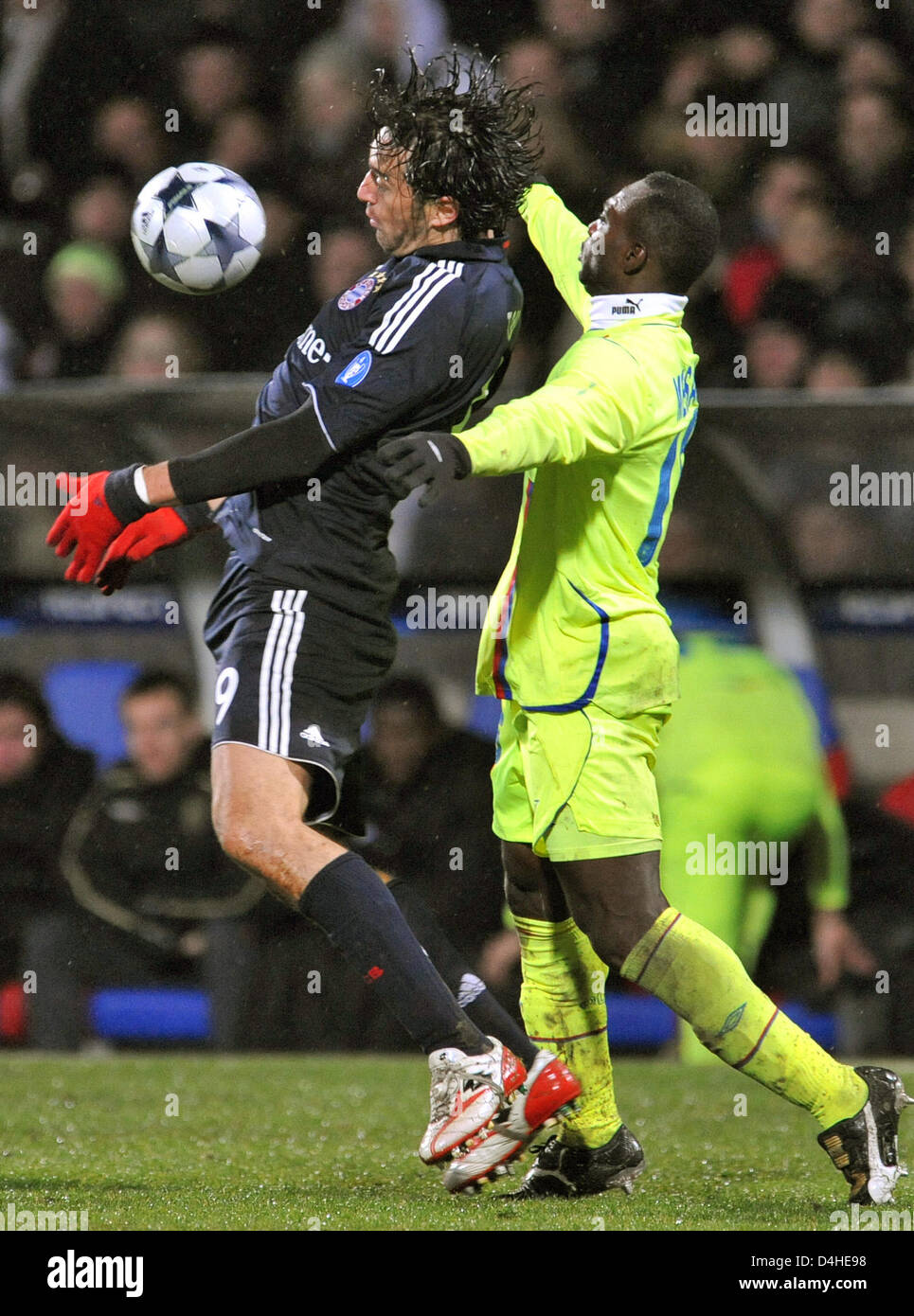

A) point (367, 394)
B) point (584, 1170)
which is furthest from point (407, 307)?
point (584, 1170)

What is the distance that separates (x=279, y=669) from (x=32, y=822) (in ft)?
8.87

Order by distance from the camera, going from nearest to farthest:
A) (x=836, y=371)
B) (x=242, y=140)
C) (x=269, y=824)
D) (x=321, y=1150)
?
1. (x=269, y=824)
2. (x=321, y=1150)
3. (x=836, y=371)
4. (x=242, y=140)

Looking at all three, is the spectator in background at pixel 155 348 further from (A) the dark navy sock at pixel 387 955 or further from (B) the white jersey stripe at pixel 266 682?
(A) the dark navy sock at pixel 387 955

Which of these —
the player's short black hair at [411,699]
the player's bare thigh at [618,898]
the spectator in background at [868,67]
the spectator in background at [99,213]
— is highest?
the spectator in background at [868,67]

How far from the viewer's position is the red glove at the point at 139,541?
2.95 m

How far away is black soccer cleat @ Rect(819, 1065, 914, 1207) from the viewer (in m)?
2.89

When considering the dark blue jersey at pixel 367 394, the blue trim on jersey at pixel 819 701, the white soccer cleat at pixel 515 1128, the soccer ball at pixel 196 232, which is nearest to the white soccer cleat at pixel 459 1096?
the white soccer cleat at pixel 515 1128

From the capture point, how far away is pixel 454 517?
17.4ft

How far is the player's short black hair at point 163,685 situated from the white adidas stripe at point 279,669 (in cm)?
246

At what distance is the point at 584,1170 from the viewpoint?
3158mm

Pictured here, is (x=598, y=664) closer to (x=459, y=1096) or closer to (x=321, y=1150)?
(x=459, y=1096)
